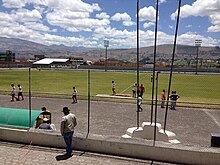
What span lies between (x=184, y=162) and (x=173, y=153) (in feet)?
1.35

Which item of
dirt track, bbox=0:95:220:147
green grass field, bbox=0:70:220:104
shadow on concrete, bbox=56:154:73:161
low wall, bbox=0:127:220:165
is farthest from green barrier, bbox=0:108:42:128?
green grass field, bbox=0:70:220:104

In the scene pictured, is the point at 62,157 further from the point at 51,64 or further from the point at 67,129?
the point at 51,64

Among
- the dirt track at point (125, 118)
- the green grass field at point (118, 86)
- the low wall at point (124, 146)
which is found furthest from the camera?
the green grass field at point (118, 86)

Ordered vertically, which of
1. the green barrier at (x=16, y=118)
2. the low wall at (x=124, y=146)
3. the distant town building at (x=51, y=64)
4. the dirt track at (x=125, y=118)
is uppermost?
the distant town building at (x=51, y=64)

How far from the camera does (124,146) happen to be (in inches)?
335

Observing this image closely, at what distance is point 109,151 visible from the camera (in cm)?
870

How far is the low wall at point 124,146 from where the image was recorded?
308 inches

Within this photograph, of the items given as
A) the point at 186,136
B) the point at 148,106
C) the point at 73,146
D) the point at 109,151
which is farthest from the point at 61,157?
the point at 148,106

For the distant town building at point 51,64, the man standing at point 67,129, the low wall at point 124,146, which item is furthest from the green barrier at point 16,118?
the distant town building at point 51,64

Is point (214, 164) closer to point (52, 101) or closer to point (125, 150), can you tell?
point (125, 150)

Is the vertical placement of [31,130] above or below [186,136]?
above

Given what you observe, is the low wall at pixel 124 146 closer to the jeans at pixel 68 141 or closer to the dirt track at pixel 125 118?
the jeans at pixel 68 141

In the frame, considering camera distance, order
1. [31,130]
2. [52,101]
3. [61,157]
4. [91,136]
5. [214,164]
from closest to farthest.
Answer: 1. [214,164]
2. [61,157]
3. [91,136]
4. [31,130]
5. [52,101]

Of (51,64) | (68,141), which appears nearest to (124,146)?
(68,141)
